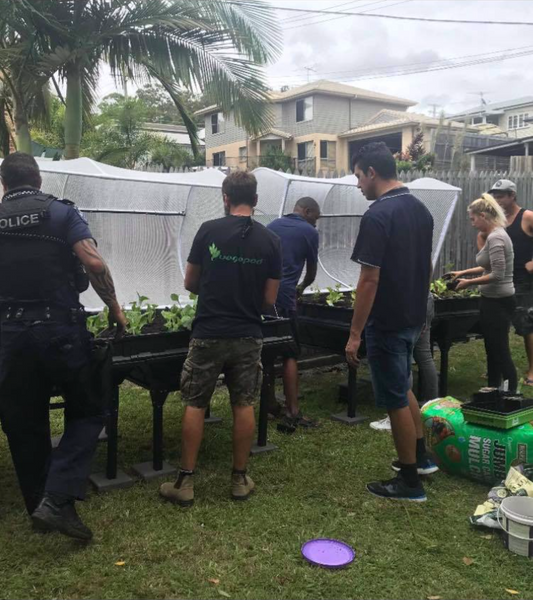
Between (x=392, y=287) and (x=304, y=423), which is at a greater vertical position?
(x=392, y=287)

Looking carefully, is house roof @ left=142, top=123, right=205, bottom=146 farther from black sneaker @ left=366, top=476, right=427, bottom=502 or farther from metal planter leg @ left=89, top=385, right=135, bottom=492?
black sneaker @ left=366, top=476, right=427, bottom=502

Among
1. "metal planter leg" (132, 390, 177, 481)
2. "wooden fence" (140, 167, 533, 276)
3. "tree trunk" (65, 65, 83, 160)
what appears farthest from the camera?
"wooden fence" (140, 167, 533, 276)

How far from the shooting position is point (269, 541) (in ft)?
10.9

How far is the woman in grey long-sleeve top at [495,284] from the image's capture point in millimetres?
5008

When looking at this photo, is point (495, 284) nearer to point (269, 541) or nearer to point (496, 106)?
point (269, 541)

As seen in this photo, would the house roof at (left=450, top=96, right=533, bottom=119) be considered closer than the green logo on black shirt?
No

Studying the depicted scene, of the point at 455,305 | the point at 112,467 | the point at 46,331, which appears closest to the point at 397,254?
the point at 46,331

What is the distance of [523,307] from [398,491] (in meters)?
3.09

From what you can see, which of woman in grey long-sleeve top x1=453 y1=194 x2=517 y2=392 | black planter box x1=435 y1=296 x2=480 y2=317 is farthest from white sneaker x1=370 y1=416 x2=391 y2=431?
black planter box x1=435 y1=296 x2=480 y2=317

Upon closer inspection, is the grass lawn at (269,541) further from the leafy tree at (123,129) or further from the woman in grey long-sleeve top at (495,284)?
the leafy tree at (123,129)

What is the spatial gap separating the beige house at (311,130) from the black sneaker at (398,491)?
3122cm

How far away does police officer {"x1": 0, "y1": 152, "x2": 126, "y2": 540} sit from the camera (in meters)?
3.09

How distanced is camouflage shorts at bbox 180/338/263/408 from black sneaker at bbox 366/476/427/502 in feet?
3.51

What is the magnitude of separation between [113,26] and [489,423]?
6.69 meters
